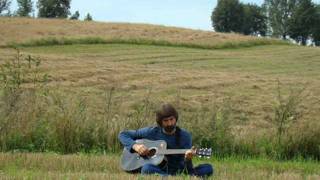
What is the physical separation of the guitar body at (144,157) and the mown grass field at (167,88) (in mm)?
232

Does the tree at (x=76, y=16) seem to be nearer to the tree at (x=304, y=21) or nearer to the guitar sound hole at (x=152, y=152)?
the tree at (x=304, y=21)

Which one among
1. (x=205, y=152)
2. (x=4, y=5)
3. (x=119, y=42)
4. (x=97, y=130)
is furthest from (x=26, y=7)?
(x=205, y=152)

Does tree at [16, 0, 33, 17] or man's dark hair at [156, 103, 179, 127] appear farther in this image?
tree at [16, 0, 33, 17]

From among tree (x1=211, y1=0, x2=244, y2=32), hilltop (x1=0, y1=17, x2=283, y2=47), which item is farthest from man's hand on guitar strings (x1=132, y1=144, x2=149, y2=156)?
tree (x1=211, y1=0, x2=244, y2=32)

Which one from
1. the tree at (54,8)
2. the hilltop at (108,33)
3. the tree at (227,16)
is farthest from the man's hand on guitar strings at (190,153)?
the tree at (227,16)

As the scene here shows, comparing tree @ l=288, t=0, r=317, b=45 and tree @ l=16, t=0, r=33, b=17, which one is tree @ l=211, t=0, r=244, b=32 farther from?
tree @ l=16, t=0, r=33, b=17

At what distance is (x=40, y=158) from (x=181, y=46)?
1486 inches

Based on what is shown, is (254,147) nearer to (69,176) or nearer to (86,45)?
(69,176)

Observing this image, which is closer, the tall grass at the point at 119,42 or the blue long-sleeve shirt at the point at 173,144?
the blue long-sleeve shirt at the point at 173,144

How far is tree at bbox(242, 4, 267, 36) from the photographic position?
111606mm

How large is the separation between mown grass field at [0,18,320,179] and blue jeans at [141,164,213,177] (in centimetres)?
22

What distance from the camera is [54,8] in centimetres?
9788

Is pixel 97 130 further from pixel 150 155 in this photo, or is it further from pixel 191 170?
pixel 191 170

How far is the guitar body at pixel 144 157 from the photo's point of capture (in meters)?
8.64
